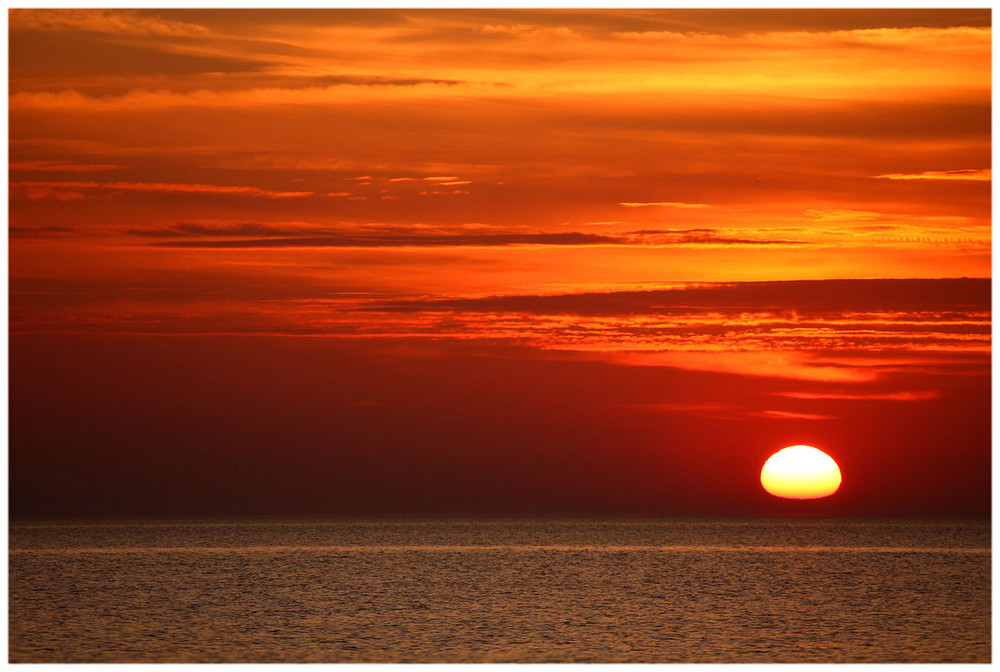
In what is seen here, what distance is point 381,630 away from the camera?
10719 mm

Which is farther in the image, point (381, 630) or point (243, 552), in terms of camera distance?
point (243, 552)

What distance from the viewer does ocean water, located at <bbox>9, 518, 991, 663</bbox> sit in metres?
9.88

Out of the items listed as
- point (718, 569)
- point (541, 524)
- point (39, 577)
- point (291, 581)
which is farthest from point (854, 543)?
point (39, 577)

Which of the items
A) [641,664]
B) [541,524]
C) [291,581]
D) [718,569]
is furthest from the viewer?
[541,524]

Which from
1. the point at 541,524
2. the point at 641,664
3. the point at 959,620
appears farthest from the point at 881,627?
the point at 541,524

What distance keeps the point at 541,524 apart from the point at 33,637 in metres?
13.8

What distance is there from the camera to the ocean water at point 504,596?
32.4ft

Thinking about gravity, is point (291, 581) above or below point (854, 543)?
below

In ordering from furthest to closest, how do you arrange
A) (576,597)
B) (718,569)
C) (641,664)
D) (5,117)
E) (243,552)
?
1. (243,552)
2. (718,569)
3. (576,597)
4. (5,117)
5. (641,664)

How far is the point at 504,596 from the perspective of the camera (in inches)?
503

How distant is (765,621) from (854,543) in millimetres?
7858

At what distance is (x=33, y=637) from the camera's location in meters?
10.4

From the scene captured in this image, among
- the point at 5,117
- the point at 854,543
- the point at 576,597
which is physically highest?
the point at 5,117

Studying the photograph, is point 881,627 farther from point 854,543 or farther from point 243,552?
point 243,552
